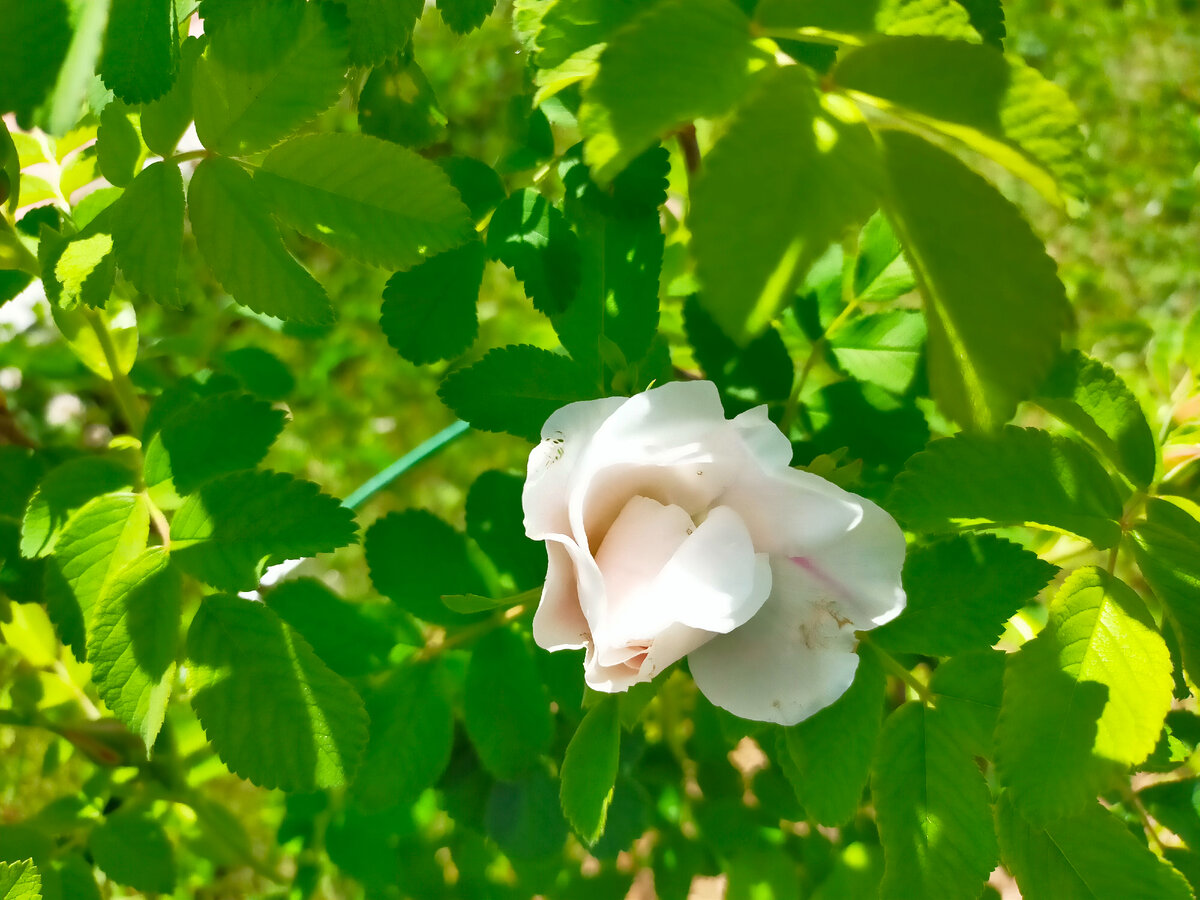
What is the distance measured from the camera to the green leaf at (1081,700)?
17.6 inches

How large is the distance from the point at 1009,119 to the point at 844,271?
48 centimetres

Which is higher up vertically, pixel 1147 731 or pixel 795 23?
pixel 795 23

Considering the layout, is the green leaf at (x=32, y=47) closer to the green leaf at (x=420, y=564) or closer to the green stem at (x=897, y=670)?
the green leaf at (x=420, y=564)

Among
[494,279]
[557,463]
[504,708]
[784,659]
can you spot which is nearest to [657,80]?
[557,463]

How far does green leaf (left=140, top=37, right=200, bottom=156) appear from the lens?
0.55 m

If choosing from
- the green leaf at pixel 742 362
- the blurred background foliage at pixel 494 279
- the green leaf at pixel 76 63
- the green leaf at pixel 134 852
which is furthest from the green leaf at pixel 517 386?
the blurred background foliage at pixel 494 279

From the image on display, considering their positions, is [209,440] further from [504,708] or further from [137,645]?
[504,708]

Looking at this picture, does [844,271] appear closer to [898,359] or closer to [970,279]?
[898,359]

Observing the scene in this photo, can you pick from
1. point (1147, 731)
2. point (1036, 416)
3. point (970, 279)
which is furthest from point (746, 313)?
point (1036, 416)

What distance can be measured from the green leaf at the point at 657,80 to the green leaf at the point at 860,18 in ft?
0.12

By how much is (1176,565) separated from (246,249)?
56 cm

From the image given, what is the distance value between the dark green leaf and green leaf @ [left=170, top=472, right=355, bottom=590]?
22 cm

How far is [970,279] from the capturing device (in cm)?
33

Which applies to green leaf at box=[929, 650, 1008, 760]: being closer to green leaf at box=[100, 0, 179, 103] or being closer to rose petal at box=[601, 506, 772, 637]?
rose petal at box=[601, 506, 772, 637]
